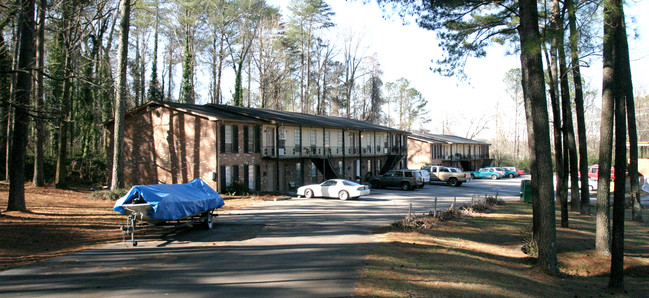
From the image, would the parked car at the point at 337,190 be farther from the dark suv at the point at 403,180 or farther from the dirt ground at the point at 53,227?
the dark suv at the point at 403,180

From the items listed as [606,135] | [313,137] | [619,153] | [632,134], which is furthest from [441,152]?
[619,153]

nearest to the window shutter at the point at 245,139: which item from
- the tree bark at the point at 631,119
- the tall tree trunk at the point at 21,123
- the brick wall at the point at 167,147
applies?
the brick wall at the point at 167,147

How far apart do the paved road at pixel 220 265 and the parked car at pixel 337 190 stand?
9.36 meters

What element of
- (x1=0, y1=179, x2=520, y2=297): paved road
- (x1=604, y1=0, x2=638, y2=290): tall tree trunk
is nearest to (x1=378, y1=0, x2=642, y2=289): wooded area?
(x1=604, y1=0, x2=638, y2=290): tall tree trunk

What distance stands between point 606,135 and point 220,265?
12175mm

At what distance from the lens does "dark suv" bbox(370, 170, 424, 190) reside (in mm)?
32969

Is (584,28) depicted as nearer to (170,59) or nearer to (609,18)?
(609,18)

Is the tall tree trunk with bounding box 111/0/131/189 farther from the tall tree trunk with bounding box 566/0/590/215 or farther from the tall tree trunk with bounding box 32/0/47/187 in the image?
the tall tree trunk with bounding box 566/0/590/215

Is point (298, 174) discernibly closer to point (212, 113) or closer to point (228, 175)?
point (228, 175)

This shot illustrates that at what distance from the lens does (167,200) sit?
38.4ft

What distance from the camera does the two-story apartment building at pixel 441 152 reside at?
52.9 metres

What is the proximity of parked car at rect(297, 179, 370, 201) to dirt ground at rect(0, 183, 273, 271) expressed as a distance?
6.03 metres

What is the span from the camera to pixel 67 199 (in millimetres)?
20625

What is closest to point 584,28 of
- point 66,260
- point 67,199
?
point 66,260
